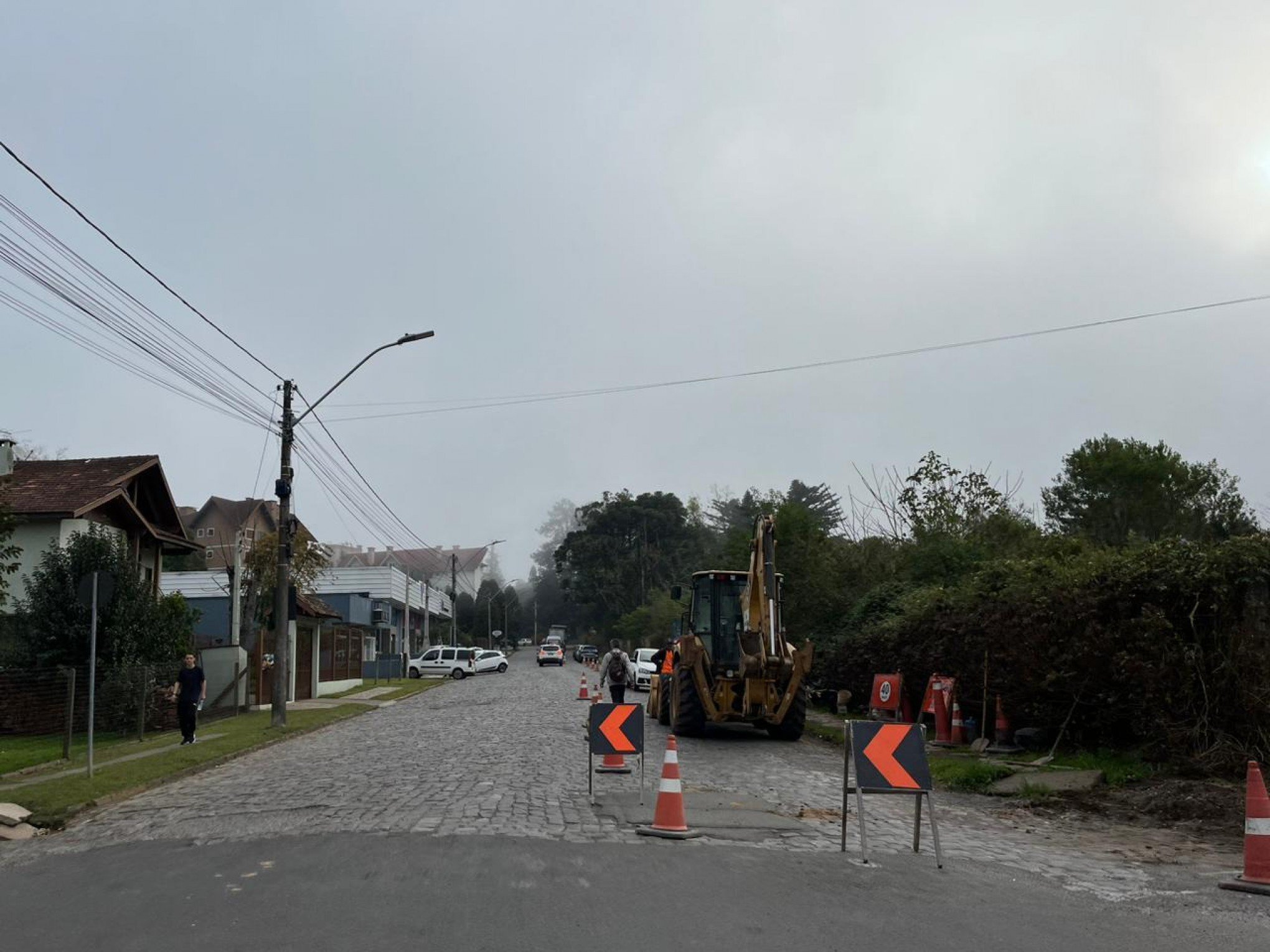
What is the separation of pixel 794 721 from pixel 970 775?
5.53 m

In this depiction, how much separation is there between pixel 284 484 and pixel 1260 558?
700 inches

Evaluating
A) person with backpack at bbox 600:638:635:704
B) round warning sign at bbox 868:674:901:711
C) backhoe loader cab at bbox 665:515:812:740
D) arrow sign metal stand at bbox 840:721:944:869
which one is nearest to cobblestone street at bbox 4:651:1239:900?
backhoe loader cab at bbox 665:515:812:740

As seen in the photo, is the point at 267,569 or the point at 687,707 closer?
the point at 687,707

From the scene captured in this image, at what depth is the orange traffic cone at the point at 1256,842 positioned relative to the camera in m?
7.66

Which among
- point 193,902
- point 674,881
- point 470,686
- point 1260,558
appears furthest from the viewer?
point 470,686

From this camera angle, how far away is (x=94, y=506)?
26.2 metres

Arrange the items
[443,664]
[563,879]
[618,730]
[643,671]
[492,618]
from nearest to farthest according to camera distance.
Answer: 1. [563,879]
2. [618,730]
3. [643,671]
4. [443,664]
5. [492,618]

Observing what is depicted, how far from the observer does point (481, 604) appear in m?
118

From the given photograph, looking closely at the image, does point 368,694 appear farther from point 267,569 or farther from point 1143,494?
point 1143,494

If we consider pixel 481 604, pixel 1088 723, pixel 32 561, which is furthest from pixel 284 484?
pixel 481 604

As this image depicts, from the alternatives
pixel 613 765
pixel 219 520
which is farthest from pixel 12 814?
pixel 219 520

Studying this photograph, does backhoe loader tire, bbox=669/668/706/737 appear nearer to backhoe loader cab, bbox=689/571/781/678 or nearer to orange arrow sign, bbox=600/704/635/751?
backhoe loader cab, bbox=689/571/781/678

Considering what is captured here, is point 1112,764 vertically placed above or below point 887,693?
below

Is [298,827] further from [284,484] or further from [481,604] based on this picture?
[481,604]
